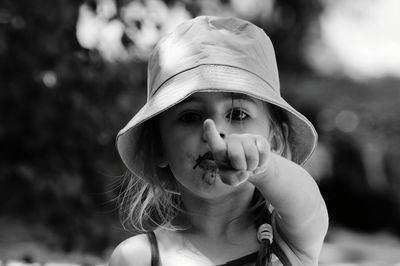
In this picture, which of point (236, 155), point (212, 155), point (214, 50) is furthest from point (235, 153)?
point (214, 50)

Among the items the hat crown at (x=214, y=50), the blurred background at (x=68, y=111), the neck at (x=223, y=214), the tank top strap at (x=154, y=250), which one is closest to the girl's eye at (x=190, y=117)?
the hat crown at (x=214, y=50)

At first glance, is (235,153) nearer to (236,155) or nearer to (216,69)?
(236,155)

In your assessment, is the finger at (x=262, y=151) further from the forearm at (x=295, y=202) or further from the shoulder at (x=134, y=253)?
the shoulder at (x=134, y=253)

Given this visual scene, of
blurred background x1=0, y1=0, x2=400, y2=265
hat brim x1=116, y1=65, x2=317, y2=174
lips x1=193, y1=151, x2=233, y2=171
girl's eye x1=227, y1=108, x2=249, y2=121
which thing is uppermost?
hat brim x1=116, y1=65, x2=317, y2=174

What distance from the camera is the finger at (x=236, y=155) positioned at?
3.81 ft

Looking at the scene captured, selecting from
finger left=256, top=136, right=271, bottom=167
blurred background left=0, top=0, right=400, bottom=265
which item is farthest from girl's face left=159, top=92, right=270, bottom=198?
blurred background left=0, top=0, right=400, bottom=265

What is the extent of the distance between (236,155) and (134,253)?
0.61 metres

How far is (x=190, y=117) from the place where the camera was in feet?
5.19

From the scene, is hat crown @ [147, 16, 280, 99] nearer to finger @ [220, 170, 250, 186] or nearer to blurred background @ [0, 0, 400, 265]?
finger @ [220, 170, 250, 186]

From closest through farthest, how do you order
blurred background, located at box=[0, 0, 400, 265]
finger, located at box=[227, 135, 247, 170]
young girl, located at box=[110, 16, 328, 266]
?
finger, located at box=[227, 135, 247, 170] → young girl, located at box=[110, 16, 328, 266] → blurred background, located at box=[0, 0, 400, 265]

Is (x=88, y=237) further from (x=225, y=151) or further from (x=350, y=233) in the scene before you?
(x=350, y=233)

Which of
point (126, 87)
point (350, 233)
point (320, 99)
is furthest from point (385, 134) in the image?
point (126, 87)

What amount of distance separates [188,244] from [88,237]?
1601 mm

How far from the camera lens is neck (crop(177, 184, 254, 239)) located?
1.66 m
